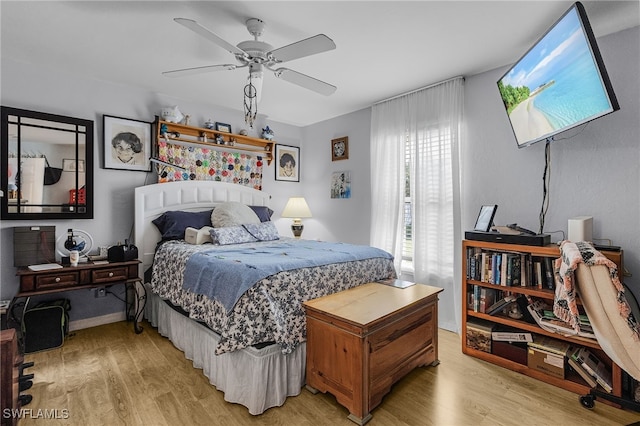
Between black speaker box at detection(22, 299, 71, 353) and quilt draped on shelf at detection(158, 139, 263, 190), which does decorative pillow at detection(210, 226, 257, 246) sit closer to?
quilt draped on shelf at detection(158, 139, 263, 190)

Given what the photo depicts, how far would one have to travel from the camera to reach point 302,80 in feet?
7.70

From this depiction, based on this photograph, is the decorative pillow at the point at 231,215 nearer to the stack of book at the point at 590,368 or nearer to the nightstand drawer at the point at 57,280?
the nightstand drawer at the point at 57,280

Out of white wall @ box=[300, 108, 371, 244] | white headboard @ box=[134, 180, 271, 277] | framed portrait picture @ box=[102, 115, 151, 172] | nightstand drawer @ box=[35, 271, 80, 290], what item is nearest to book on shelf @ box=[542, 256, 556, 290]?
white wall @ box=[300, 108, 371, 244]

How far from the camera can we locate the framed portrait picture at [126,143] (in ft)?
10.5

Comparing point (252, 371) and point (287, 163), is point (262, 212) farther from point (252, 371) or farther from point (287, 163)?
point (252, 371)

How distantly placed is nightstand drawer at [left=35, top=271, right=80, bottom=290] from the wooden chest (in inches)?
82.3

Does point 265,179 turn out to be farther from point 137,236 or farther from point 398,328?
point 398,328

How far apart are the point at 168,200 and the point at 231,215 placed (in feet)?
2.37

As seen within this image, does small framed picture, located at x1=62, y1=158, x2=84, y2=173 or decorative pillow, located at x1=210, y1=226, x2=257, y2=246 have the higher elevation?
small framed picture, located at x1=62, y1=158, x2=84, y2=173

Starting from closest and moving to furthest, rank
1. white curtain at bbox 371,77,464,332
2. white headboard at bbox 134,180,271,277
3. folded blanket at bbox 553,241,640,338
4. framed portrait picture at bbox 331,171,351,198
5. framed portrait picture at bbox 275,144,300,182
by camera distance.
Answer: folded blanket at bbox 553,241,640,338 → white curtain at bbox 371,77,464,332 → white headboard at bbox 134,180,271,277 → framed portrait picture at bbox 331,171,351,198 → framed portrait picture at bbox 275,144,300,182

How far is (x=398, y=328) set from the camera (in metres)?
2.02

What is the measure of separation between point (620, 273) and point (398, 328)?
1.45m

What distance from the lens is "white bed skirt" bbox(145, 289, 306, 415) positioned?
5.96 ft

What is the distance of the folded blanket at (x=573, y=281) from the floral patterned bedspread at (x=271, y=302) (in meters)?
1.26
